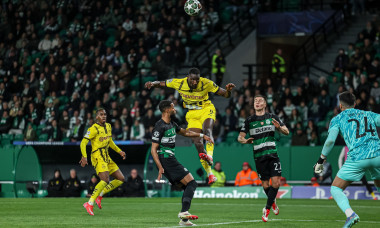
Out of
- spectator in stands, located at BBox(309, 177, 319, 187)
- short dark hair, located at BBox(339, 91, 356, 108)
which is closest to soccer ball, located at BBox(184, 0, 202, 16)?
short dark hair, located at BBox(339, 91, 356, 108)

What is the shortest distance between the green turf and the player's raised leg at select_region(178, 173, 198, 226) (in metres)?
0.33

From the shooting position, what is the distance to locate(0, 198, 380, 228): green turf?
1335 cm

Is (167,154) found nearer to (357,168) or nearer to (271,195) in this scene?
(271,195)

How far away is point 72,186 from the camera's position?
1022 inches

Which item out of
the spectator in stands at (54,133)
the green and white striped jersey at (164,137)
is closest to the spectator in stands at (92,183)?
the spectator in stands at (54,133)

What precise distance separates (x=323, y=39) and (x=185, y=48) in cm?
618

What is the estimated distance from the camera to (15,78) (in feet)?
112

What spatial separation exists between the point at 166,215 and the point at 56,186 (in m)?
11.1

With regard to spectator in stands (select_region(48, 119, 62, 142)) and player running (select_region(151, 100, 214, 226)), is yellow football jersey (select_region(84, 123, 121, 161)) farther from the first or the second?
spectator in stands (select_region(48, 119, 62, 142))

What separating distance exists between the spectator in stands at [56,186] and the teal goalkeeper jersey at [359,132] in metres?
16.6

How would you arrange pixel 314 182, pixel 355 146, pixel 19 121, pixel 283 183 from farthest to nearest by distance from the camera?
pixel 19 121 → pixel 283 183 → pixel 314 182 → pixel 355 146

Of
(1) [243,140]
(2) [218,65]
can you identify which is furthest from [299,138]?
(1) [243,140]

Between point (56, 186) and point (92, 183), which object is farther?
point (56, 186)

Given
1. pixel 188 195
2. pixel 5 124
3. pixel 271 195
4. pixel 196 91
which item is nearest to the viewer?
pixel 188 195
